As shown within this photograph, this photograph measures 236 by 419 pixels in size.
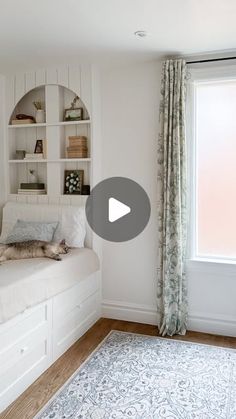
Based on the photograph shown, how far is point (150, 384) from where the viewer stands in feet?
8.14

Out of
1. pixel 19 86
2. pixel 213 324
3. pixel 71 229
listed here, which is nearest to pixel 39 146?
pixel 19 86

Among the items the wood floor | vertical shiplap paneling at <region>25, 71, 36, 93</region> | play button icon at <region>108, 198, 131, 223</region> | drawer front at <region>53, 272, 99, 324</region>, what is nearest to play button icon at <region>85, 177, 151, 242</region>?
play button icon at <region>108, 198, 131, 223</region>

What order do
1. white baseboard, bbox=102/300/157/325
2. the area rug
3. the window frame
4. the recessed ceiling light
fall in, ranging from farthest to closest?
1. white baseboard, bbox=102/300/157/325
2. the window frame
3. the recessed ceiling light
4. the area rug

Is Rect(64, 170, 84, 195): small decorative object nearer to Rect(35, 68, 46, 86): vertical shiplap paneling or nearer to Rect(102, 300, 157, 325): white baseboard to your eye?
Rect(35, 68, 46, 86): vertical shiplap paneling

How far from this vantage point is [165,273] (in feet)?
10.6

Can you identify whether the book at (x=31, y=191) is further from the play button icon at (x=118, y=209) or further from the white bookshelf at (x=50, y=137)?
the play button icon at (x=118, y=209)

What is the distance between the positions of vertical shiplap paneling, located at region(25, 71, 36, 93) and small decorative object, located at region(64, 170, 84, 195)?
0.95m

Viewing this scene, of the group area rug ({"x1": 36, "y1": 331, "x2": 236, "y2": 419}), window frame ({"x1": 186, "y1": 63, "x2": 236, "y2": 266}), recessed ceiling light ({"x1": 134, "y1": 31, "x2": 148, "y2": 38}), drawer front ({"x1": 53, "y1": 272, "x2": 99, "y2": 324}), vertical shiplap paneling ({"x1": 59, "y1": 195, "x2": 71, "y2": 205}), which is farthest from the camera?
vertical shiplap paneling ({"x1": 59, "y1": 195, "x2": 71, "y2": 205})

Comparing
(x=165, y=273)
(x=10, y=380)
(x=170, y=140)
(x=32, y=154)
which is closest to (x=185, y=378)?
(x=165, y=273)

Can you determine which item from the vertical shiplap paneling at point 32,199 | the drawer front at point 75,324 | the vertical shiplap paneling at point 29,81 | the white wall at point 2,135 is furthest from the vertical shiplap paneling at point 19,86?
the drawer front at point 75,324

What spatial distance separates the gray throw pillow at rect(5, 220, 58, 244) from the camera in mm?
3229

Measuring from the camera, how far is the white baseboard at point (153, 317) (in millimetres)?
3260

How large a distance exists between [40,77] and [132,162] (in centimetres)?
129

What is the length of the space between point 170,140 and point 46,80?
144 centimetres
